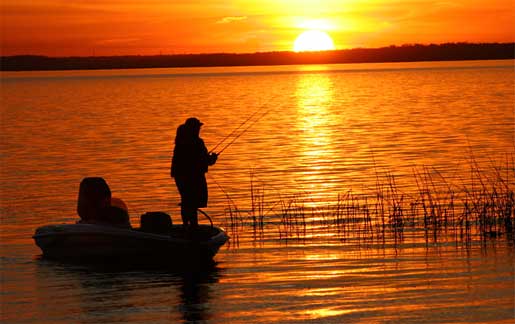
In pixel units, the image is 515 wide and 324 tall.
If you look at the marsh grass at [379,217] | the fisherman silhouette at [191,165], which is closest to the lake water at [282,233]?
the marsh grass at [379,217]

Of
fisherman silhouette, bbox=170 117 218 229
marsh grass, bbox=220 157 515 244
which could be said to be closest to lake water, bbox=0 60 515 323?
marsh grass, bbox=220 157 515 244

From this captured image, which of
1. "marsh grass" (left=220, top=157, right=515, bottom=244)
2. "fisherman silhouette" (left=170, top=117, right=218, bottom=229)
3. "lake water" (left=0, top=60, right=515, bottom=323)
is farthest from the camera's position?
"marsh grass" (left=220, top=157, right=515, bottom=244)

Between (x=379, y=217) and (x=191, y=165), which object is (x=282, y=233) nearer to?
(x=379, y=217)

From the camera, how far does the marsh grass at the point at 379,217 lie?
59.2ft

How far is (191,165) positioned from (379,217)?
5.57 meters

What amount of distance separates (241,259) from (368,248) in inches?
87.1

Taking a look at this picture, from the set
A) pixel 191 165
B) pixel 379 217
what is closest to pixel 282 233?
pixel 379 217

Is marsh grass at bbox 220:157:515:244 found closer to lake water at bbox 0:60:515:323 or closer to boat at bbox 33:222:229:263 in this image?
lake water at bbox 0:60:515:323

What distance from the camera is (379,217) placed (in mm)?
19781

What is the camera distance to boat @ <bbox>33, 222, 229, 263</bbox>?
1580 cm

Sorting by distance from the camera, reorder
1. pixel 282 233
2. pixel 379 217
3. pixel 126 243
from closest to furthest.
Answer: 1. pixel 126 243
2. pixel 282 233
3. pixel 379 217

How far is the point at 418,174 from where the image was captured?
2652 centimetres

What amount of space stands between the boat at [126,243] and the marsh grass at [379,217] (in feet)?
7.94

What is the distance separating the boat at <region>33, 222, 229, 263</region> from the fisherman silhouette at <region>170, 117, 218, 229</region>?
20.9 inches
